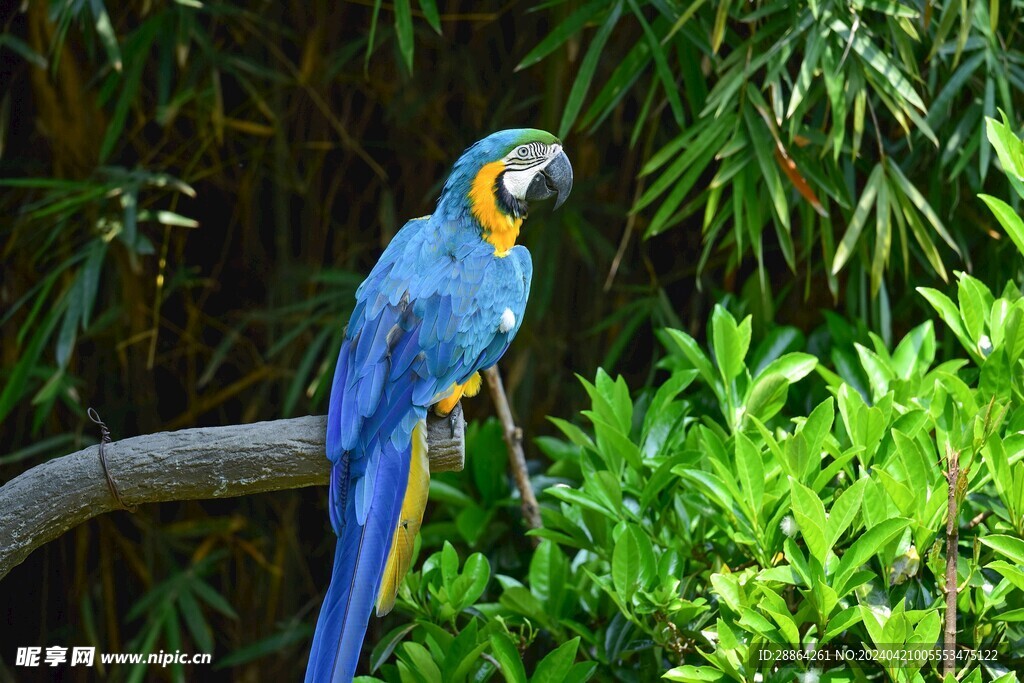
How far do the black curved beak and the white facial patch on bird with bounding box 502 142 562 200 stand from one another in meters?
0.01

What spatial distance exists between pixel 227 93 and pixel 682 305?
1.16 m

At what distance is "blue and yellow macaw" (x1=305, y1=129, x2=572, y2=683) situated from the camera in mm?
1107

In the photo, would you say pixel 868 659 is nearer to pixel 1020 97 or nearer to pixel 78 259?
pixel 1020 97

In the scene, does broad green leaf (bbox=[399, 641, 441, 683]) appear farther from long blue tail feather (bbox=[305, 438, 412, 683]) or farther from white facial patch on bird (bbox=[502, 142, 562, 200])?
white facial patch on bird (bbox=[502, 142, 562, 200])

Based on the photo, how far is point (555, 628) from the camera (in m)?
1.53

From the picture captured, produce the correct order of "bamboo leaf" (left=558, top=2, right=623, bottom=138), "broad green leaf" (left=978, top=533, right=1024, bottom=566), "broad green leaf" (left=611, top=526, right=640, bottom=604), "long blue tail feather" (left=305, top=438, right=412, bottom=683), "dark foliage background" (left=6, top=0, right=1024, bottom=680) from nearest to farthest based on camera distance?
"long blue tail feather" (left=305, top=438, right=412, bottom=683) → "broad green leaf" (left=978, top=533, right=1024, bottom=566) → "broad green leaf" (left=611, top=526, right=640, bottom=604) → "bamboo leaf" (left=558, top=2, right=623, bottom=138) → "dark foliage background" (left=6, top=0, right=1024, bottom=680)

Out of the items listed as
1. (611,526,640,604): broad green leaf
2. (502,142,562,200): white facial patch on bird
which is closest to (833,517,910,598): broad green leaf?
(611,526,640,604): broad green leaf

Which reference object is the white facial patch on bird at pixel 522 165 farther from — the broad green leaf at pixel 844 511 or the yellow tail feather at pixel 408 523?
the broad green leaf at pixel 844 511

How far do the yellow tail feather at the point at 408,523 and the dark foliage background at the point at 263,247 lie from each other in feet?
2.90

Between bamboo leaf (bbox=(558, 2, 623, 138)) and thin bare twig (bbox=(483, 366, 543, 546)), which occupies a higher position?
bamboo leaf (bbox=(558, 2, 623, 138))

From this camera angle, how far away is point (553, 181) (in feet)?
4.34

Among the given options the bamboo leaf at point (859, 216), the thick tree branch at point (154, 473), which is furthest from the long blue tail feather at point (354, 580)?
the bamboo leaf at point (859, 216)

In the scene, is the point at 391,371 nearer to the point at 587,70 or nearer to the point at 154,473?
the point at 154,473

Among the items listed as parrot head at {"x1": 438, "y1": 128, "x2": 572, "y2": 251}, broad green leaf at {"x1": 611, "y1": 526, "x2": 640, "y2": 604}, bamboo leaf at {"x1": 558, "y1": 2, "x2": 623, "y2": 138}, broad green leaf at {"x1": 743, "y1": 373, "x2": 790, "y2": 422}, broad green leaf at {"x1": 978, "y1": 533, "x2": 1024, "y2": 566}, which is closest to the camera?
broad green leaf at {"x1": 978, "y1": 533, "x2": 1024, "y2": 566}
